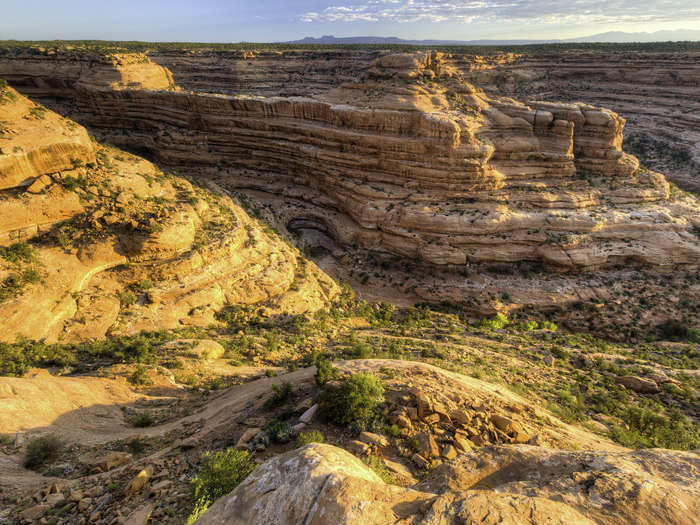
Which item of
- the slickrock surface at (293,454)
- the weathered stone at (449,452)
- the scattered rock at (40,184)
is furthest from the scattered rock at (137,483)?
the scattered rock at (40,184)

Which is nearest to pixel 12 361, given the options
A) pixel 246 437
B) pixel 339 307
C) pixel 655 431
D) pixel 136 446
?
pixel 136 446

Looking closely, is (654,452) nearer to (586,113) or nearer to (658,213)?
(658,213)

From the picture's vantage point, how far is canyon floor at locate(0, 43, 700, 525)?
5695mm

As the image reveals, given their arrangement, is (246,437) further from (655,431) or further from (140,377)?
(655,431)

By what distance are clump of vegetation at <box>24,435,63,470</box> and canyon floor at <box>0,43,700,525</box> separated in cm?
20

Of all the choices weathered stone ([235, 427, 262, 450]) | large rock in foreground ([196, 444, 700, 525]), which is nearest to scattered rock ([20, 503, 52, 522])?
weathered stone ([235, 427, 262, 450])

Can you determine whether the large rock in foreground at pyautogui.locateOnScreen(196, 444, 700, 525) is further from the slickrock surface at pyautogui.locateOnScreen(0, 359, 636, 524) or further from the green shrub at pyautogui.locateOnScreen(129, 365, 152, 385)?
the green shrub at pyautogui.locateOnScreen(129, 365, 152, 385)

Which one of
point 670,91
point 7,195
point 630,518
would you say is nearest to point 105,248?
point 7,195

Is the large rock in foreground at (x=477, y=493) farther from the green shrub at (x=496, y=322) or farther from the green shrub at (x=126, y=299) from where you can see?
the green shrub at (x=496, y=322)

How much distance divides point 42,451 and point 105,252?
1058 cm

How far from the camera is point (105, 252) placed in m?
15.6

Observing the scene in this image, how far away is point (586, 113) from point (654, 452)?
28.7m

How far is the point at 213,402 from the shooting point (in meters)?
10.6

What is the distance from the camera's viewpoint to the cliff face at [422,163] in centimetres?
2347
